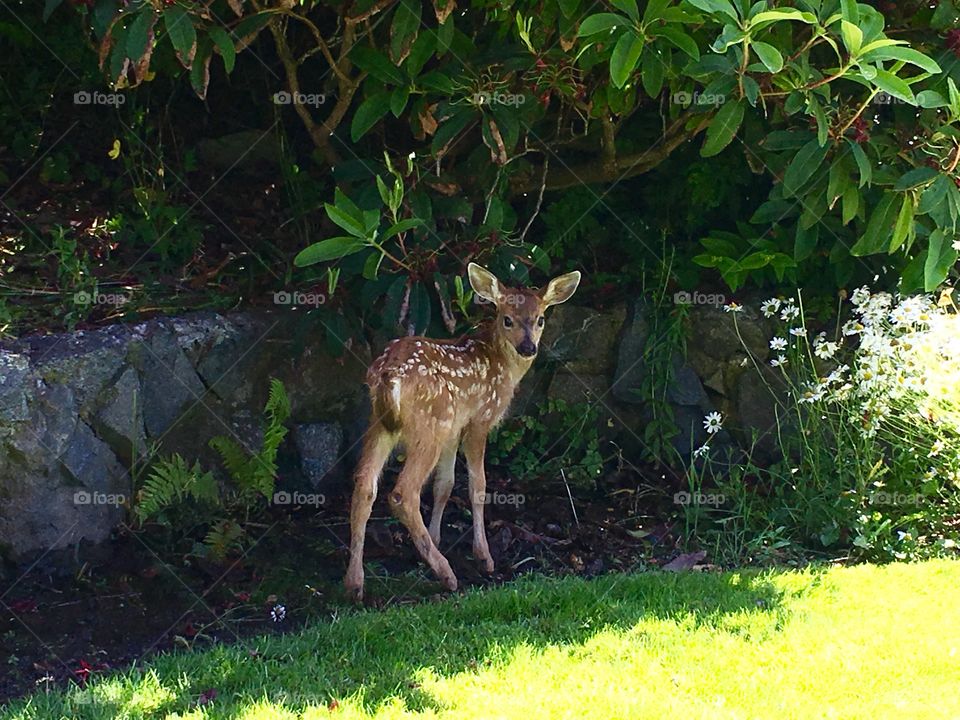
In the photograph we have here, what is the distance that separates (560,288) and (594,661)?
9.00ft

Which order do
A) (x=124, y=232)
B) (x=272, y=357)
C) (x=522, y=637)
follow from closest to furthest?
(x=522, y=637) < (x=272, y=357) < (x=124, y=232)

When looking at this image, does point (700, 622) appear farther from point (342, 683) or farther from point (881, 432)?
point (881, 432)

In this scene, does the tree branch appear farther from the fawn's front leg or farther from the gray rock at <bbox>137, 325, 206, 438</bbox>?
the gray rock at <bbox>137, 325, 206, 438</bbox>

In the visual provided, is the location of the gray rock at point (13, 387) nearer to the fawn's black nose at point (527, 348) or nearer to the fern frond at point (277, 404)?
the fern frond at point (277, 404)

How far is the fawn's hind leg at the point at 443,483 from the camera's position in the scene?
24.8 feet

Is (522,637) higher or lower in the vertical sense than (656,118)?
lower

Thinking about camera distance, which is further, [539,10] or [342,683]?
[539,10]

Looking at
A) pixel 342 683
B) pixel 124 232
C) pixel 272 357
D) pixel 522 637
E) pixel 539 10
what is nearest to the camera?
pixel 342 683

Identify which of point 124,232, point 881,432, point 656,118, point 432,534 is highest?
point 656,118

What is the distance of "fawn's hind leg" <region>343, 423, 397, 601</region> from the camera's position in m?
6.75

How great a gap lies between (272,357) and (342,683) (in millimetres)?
3031

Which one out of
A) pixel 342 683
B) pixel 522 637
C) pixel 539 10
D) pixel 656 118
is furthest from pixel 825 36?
pixel 342 683

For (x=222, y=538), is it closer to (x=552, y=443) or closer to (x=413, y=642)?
(x=413, y=642)

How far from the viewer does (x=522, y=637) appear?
19.3 feet
